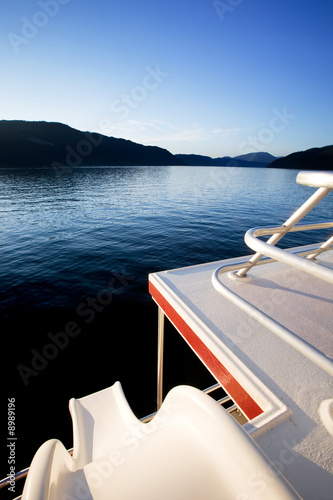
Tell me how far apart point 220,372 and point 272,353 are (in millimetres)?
476

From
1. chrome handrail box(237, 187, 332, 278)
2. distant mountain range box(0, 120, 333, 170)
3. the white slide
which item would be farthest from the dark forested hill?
the white slide

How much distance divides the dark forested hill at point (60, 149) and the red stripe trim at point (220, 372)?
103m

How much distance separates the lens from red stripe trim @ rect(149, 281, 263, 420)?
4.77 ft

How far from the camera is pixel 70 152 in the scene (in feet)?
399

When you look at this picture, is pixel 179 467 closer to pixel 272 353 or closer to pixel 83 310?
pixel 272 353

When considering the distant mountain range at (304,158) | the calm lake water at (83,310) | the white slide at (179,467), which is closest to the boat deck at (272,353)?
the white slide at (179,467)

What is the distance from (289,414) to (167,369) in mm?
4520

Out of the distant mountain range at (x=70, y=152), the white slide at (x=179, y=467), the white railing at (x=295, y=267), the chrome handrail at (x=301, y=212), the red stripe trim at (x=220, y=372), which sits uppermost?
the distant mountain range at (x=70, y=152)

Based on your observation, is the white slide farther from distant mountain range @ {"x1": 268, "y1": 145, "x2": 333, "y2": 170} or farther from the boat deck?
distant mountain range @ {"x1": 268, "y1": 145, "x2": 333, "y2": 170}

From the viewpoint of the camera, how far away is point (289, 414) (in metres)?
1.32

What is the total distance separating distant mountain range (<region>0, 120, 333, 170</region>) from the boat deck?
222 feet

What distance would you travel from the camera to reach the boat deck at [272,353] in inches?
46.3

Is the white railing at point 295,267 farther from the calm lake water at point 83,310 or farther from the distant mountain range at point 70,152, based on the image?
the distant mountain range at point 70,152

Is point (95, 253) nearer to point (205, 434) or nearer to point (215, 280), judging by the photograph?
point (215, 280)
